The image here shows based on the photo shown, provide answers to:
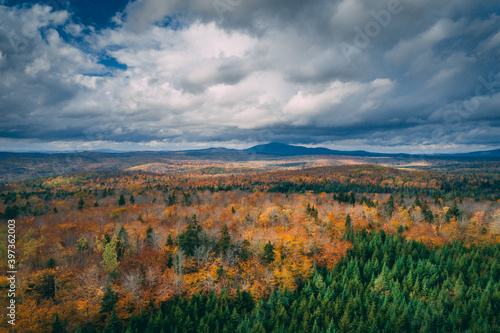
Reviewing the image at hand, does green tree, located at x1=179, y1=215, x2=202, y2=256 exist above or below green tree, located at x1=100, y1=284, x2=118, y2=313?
above

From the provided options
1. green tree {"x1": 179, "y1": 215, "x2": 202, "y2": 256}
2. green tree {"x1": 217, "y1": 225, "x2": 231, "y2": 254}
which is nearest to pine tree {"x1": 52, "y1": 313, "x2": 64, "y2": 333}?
green tree {"x1": 179, "y1": 215, "x2": 202, "y2": 256}

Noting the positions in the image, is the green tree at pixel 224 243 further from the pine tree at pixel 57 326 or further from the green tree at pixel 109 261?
the pine tree at pixel 57 326

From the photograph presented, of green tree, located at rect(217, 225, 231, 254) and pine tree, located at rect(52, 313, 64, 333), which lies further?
green tree, located at rect(217, 225, 231, 254)

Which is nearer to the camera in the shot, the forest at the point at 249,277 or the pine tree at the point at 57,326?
the pine tree at the point at 57,326

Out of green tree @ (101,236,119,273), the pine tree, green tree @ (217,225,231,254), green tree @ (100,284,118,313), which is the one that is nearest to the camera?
the pine tree

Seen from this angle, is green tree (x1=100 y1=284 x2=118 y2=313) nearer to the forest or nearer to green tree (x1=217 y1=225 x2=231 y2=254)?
the forest

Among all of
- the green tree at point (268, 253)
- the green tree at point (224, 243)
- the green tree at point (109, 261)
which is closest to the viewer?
the green tree at point (109, 261)

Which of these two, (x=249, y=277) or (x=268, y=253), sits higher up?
(x=268, y=253)

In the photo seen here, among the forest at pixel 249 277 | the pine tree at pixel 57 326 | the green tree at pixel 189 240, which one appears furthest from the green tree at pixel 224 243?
the pine tree at pixel 57 326

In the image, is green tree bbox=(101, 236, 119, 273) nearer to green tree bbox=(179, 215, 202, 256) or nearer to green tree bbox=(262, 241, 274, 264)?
green tree bbox=(179, 215, 202, 256)

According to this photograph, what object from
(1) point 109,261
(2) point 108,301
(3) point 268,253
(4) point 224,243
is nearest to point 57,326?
(2) point 108,301

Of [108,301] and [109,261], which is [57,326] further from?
[109,261]

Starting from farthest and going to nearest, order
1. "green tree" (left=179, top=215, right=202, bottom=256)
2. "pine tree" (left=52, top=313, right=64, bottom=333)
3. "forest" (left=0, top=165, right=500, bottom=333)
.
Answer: "green tree" (left=179, top=215, right=202, bottom=256) → "forest" (left=0, top=165, right=500, bottom=333) → "pine tree" (left=52, top=313, right=64, bottom=333)

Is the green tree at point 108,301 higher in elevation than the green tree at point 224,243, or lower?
lower
